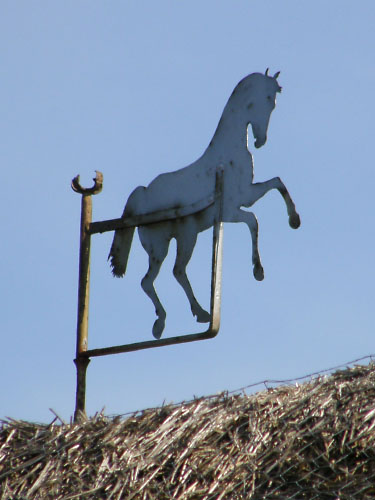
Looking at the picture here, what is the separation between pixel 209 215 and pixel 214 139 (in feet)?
1.64

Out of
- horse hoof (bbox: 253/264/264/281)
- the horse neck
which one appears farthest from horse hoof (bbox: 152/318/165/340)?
the horse neck

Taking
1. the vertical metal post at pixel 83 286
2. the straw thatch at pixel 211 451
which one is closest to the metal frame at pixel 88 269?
the vertical metal post at pixel 83 286

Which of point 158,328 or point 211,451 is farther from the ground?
point 158,328

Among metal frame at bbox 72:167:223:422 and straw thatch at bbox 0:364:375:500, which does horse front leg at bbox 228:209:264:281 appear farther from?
straw thatch at bbox 0:364:375:500

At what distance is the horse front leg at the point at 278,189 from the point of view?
944cm

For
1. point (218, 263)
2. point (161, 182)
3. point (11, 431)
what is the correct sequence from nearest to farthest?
point (11, 431) → point (218, 263) → point (161, 182)

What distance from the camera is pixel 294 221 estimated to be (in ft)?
30.9

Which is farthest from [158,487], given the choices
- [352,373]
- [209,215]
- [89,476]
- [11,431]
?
[209,215]

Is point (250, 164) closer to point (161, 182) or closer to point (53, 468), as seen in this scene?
point (161, 182)

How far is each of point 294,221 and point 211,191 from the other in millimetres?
545

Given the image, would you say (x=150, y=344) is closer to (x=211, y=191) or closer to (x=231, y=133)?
(x=211, y=191)

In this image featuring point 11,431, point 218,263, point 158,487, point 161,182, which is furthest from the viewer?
point 161,182

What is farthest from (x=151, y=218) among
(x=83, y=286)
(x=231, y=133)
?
(x=231, y=133)

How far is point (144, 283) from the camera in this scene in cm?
1009
